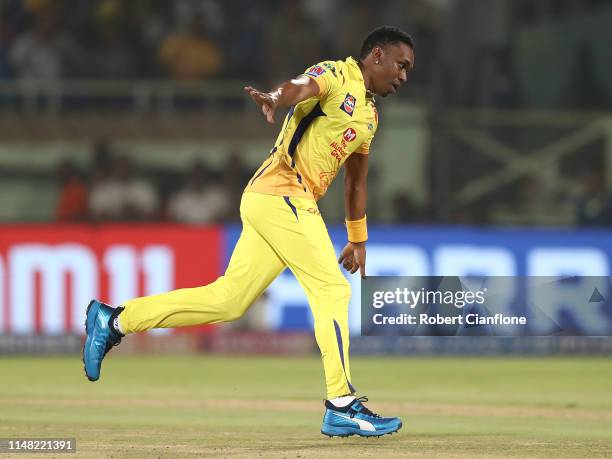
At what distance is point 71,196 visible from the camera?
16.9 m

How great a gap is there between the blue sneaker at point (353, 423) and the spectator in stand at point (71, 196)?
357 inches

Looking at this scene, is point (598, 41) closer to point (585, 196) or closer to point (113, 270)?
point (585, 196)

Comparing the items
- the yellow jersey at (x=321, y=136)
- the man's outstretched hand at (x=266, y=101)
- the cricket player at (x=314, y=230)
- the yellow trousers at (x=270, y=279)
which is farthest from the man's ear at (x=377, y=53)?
the man's outstretched hand at (x=266, y=101)

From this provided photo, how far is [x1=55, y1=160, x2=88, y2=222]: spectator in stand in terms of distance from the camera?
16781 mm

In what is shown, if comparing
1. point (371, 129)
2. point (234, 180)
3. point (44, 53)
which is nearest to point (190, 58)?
point (44, 53)

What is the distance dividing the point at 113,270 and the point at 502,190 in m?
4.85

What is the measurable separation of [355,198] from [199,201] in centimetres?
825

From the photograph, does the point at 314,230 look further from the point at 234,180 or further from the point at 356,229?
the point at 234,180

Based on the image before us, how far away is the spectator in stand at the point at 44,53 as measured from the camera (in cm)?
1877

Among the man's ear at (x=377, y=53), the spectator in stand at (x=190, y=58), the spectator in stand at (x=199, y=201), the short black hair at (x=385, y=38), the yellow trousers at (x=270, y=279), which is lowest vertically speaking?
the yellow trousers at (x=270, y=279)

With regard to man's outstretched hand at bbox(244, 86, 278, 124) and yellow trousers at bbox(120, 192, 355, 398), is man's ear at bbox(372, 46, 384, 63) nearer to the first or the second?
yellow trousers at bbox(120, 192, 355, 398)

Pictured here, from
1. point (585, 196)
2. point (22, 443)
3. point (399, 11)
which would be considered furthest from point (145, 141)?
point (22, 443)

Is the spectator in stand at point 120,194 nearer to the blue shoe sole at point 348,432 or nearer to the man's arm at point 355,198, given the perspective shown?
the man's arm at point 355,198

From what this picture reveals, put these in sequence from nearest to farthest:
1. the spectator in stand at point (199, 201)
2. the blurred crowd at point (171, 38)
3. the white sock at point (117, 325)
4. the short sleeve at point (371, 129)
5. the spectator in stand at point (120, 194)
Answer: the short sleeve at point (371, 129)
the white sock at point (117, 325)
the spectator in stand at point (120, 194)
the spectator in stand at point (199, 201)
the blurred crowd at point (171, 38)
